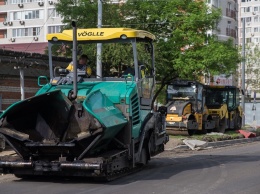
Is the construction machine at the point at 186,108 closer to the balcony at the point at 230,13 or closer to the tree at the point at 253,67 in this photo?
the tree at the point at 253,67

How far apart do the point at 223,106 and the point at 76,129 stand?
20.8 meters

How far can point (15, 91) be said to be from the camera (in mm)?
20531

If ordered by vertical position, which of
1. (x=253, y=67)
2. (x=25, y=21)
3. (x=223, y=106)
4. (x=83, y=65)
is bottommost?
(x=223, y=106)

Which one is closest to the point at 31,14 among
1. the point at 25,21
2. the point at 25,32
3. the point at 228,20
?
the point at 25,21

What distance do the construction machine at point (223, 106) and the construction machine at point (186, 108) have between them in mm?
1681

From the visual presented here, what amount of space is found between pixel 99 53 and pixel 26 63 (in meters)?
7.65

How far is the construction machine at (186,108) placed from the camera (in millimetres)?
25688

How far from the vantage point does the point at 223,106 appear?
2992 cm


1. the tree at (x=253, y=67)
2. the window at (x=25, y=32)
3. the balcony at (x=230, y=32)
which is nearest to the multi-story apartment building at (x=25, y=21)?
the window at (x=25, y=32)

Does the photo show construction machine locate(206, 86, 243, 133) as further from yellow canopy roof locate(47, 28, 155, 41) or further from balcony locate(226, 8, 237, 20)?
balcony locate(226, 8, 237, 20)

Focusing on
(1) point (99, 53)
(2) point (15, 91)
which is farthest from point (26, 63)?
(1) point (99, 53)

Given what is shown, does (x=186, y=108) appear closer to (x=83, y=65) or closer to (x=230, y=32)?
(x=83, y=65)

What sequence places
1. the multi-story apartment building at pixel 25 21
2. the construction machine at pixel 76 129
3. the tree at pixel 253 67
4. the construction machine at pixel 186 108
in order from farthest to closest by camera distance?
the multi-story apartment building at pixel 25 21
the tree at pixel 253 67
the construction machine at pixel 186 108
the construction machine at pixel 76 129

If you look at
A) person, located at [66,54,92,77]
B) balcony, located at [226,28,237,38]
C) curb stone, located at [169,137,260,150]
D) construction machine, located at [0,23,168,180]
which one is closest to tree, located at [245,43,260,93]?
balcony, located at [226,28,237,38]
